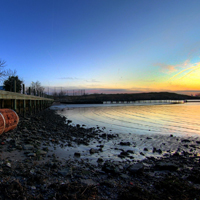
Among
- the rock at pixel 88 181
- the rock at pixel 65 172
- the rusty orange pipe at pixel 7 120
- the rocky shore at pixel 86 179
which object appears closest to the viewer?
the rocky shore at pixel 86 179

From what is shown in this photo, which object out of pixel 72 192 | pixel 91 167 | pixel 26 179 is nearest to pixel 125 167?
pixel 91 167

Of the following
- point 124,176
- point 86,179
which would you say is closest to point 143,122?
point 124,176

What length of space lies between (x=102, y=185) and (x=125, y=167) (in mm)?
1941

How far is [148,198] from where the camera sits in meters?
3.81

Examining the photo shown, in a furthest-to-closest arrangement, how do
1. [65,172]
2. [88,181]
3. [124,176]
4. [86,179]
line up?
[124,176], [65,172], [86,179], [88,181]

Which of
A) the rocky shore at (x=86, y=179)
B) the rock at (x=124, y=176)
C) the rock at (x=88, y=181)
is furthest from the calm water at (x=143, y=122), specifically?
A: the rock at (x=88, y=181)

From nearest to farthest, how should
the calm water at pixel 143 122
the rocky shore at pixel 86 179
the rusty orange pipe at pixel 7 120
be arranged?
the rocky shore at pixel 86 179
the rusty orange pipe at pixel 7 120
the calm water at pixel 143 122

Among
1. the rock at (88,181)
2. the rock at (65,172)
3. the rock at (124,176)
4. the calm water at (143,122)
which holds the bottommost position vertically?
the calm water at (143,122)

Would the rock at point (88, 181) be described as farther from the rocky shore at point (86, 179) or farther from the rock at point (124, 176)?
the rock at point (124, 176)

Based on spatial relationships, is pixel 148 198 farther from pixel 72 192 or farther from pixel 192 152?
pixel 192 152

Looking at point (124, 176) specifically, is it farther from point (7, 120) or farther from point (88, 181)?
point (7, 120)

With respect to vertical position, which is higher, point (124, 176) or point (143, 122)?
point (124, 176)

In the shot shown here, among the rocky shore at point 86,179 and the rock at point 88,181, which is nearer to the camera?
the rocky shore at point 86,179

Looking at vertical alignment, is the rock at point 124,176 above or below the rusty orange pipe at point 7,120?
below
